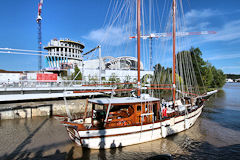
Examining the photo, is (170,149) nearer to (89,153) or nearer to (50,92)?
(89,153)

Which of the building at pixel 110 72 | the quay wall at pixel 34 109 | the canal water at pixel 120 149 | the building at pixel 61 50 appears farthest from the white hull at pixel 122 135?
the building at pixel 61 50

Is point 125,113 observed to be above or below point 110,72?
below

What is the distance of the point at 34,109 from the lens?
61.9ft

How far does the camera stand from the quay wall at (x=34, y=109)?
17.4 meters

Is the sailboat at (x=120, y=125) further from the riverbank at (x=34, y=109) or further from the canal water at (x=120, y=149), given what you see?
the riverbank at (x=34, y=109)

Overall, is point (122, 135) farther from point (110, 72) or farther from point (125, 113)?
point (110, 72)

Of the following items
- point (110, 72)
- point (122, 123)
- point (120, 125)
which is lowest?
point (120, 125)

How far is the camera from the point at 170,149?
1028 centimetres

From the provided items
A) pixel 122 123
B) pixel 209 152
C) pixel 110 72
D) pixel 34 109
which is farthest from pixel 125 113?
pixel 110 72

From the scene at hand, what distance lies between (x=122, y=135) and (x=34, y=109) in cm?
1477

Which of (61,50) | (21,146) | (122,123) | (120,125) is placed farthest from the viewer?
(61,50)

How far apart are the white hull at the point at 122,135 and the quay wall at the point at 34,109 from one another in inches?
377

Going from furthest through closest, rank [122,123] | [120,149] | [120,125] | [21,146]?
1. [21,146]
2. [122,123]
3. [120,125]
4. [120,149]

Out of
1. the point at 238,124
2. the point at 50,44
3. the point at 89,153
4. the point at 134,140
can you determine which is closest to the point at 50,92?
the point at 89,153
